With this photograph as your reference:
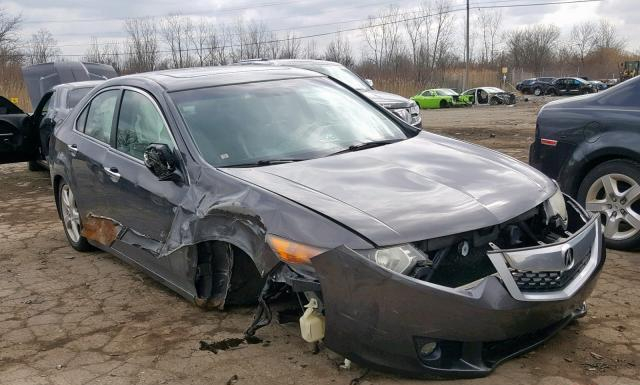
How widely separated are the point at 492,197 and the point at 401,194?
46cm

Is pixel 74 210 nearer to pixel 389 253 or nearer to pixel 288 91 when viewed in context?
pixel 288 91

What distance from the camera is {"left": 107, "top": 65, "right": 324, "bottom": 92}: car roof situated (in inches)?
166

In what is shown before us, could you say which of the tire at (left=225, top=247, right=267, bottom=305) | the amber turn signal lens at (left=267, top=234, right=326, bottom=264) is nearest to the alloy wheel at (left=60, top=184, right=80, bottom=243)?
the tire at (left=225, top=247, right=267, bottom=305)

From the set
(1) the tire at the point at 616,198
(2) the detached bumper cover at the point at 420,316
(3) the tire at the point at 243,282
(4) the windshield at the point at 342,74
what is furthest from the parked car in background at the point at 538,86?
(2) the detached bumper cover at the point at 420,316

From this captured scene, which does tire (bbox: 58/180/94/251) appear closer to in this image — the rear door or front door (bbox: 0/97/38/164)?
the rear door

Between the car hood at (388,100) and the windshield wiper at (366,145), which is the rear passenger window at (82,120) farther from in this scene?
the car hood at (388,100)

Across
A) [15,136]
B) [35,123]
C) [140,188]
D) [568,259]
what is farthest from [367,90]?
[568,259]

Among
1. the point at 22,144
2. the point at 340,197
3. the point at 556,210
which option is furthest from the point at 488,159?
the point at 22,144

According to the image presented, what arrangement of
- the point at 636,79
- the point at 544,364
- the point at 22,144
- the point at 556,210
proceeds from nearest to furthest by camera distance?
1. the point at 544,364
2. the point at 556,210
3. the point at 636,79
4. the point at 22,144

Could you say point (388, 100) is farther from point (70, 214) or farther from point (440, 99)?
point (440, 99)

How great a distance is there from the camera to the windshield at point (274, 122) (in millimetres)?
3713

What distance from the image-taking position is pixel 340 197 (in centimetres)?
296

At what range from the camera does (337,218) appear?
275 cm

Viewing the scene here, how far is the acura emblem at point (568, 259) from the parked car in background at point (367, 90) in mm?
6241
